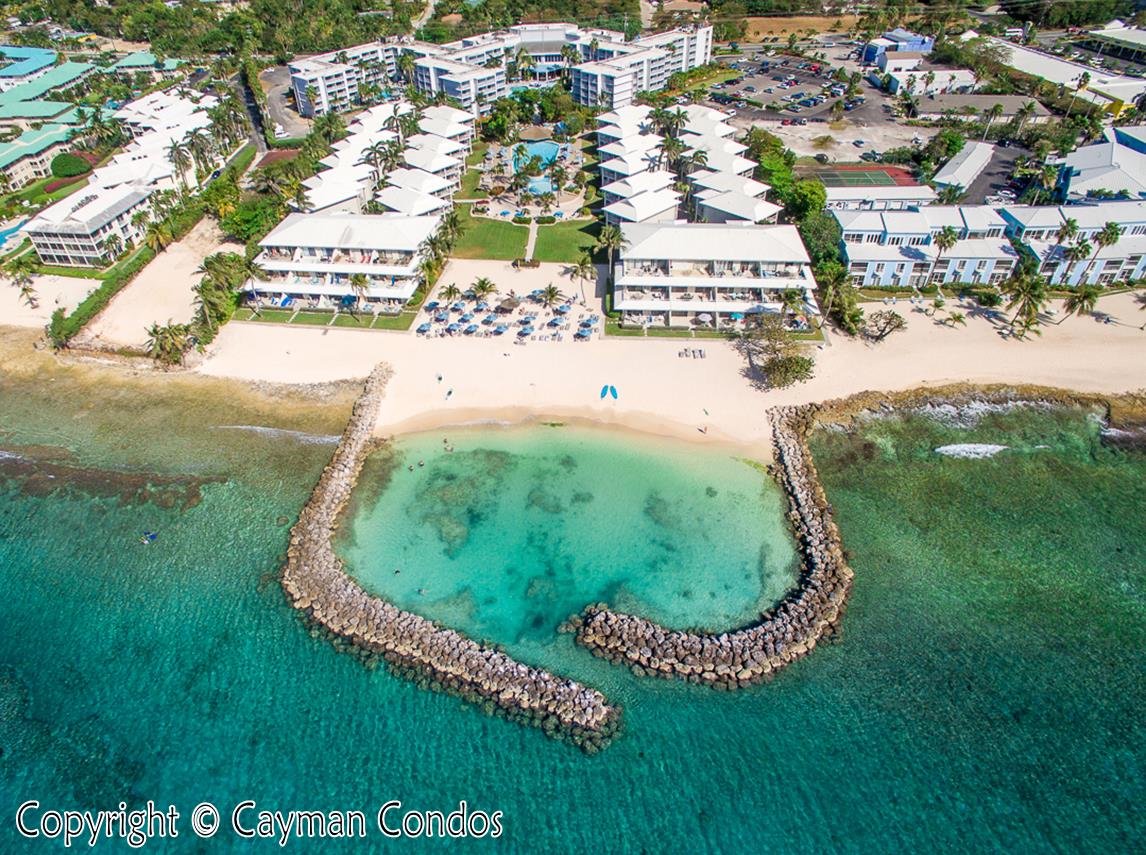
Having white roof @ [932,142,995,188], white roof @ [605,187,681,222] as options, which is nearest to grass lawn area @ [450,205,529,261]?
white roof @ [605,187,681,222]

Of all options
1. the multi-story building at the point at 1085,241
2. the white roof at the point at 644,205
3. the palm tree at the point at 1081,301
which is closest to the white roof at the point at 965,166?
the multi-story building at the point at 1085,241

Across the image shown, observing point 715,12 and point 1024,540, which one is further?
point 715,12

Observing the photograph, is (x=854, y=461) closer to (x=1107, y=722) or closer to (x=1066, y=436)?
(x=1066, y=436)

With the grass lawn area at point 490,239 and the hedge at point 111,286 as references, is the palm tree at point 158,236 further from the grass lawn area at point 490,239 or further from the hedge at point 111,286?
the grass lawn area at point 490,239

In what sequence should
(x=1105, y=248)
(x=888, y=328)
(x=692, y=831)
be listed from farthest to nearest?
(x=1105, y=248)
(x=888, y=328)
(x=692, y=831)

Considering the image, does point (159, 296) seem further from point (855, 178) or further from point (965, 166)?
point (965, 166)

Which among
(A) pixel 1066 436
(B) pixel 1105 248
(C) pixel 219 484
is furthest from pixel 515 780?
(B) pixel 1105 248

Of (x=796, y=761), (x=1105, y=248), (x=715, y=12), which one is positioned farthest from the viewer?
(x=715, y=12)
